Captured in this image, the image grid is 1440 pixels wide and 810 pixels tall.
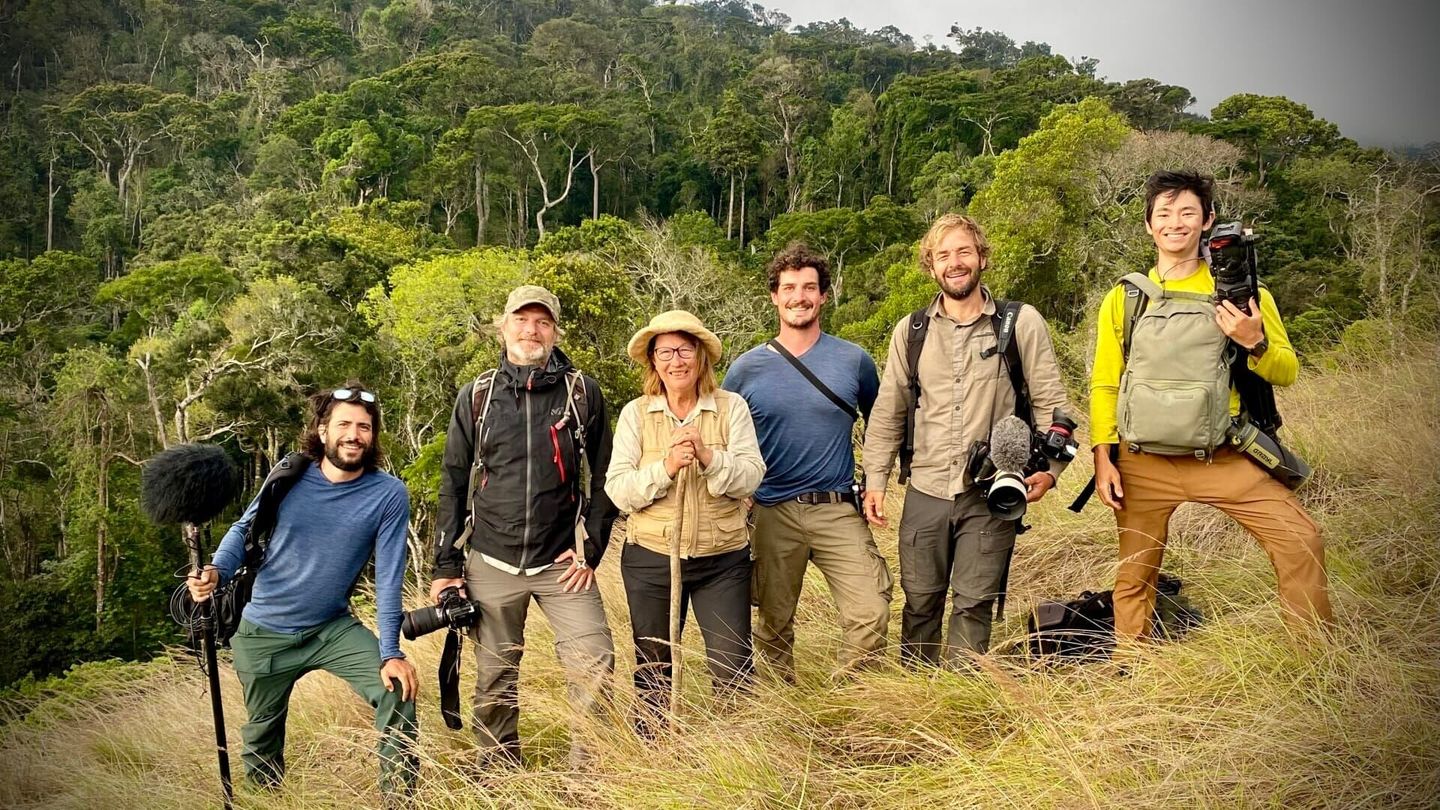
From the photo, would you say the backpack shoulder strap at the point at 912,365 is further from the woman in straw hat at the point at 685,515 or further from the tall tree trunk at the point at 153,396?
the tall tree trunk at the point at 153,396

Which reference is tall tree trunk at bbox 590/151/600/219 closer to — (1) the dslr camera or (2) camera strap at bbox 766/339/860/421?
(2) camera strap at bbox 766/339/860/421

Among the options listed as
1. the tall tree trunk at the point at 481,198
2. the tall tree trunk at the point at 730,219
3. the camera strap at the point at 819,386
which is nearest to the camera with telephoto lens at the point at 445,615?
the camera strap at the point at 819,386

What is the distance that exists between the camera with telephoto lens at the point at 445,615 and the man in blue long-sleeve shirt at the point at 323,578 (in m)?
0.07

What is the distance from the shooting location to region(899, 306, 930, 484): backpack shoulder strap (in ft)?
10.8

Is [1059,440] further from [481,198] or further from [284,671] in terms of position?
[481,198]

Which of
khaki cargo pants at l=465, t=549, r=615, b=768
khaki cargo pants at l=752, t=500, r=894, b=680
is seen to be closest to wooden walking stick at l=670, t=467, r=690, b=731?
khaki cargo pants at l=465, t=549, r=615, b=768

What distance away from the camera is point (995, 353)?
314 cm

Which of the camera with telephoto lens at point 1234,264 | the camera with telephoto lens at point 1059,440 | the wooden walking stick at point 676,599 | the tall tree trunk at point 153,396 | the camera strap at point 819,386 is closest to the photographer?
the camera with telephoto lens at point 1234,264

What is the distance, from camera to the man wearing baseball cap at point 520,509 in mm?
3332

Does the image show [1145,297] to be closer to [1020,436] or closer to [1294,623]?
[1020,436]

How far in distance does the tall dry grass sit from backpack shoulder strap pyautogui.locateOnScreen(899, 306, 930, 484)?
80cm

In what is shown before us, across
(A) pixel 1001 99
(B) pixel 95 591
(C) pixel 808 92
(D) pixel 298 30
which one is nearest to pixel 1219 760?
(B) pixel 95 591

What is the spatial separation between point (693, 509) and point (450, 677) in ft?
3.94

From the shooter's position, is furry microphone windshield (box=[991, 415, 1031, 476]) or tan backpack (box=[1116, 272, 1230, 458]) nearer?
tan backpack (box=[1116, 272, 1230, 458])
